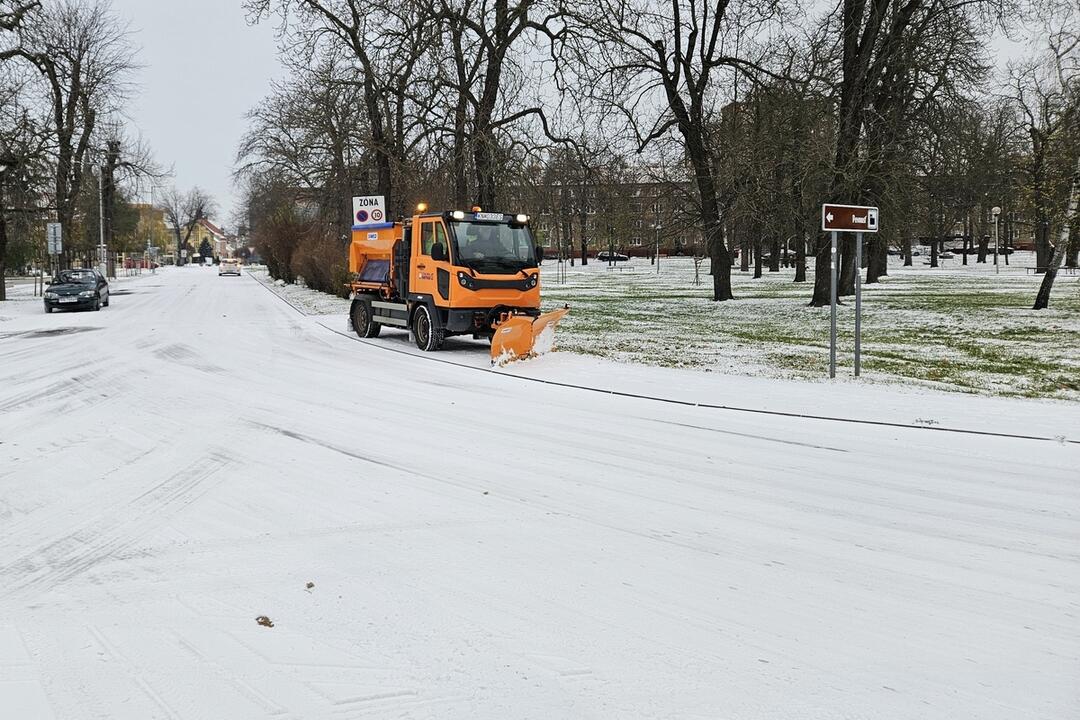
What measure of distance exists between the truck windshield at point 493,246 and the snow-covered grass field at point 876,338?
79.3 inches

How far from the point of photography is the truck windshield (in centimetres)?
1562

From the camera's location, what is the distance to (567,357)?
14852mm

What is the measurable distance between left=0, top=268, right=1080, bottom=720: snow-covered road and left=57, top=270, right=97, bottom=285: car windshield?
75.2 ft

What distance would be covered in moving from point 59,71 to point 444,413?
40287mm

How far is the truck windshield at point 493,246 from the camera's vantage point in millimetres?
15625

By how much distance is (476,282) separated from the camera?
15477 mm

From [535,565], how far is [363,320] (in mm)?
15480

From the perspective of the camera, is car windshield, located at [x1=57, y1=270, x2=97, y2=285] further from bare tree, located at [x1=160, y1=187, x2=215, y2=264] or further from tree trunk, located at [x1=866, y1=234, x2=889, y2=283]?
bare tree, located at [x1=160, y1=187, x2=215, y2=264]

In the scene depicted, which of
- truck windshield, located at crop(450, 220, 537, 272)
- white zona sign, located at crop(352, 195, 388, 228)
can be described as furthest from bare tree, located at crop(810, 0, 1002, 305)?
white zona sign, located at crop(352, 195, 388, 228)

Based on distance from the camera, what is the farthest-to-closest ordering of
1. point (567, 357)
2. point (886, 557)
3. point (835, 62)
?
point (835, 62) < point (567, 357) < point (886, 557)

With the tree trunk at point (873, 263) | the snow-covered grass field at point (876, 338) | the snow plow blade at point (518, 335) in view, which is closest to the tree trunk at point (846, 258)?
the snow-covered grass field at point (876, 338)

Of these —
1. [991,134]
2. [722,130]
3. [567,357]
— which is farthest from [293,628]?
[991,134]

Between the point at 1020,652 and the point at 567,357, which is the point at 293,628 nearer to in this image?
the point at 1020,652

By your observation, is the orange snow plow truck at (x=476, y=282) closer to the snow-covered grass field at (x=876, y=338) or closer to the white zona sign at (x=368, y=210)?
the snow-covered grass field at (x=876, y=338)
